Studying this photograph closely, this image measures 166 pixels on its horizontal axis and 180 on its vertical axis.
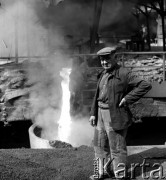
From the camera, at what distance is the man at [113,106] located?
3.84 metres

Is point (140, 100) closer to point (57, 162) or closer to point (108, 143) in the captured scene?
point (57, 162)

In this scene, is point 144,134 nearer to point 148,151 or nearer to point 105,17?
point 148,151

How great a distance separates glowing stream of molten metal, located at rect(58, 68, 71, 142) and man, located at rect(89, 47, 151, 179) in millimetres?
4716

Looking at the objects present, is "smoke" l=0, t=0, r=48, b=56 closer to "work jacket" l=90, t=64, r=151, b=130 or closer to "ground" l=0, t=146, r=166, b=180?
"ground" l=0, t=146, r=166, b=180

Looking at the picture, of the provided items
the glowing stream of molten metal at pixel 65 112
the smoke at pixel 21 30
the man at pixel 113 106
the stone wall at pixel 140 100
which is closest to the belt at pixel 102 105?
the man at pixel 113 106

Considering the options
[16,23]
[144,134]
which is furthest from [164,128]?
[16,23]

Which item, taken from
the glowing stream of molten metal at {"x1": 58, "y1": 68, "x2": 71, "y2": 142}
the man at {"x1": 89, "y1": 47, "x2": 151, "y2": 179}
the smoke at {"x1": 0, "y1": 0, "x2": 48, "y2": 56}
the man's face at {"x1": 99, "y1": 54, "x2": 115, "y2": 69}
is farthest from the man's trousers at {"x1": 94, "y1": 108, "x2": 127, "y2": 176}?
the smoke at {"x1": 0, "y1": 0, "x2": 48, "y2": 56}

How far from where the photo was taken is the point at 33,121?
9.02 meters

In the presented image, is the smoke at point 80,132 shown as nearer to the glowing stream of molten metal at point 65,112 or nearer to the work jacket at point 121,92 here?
the glowing stream of molten metal at point 65,112

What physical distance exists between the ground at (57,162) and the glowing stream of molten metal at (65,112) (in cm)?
337

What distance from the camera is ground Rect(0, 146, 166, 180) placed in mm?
4328

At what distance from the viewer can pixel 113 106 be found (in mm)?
3844

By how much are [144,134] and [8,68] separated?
15.4ft

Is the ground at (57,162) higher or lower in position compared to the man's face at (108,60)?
lower
